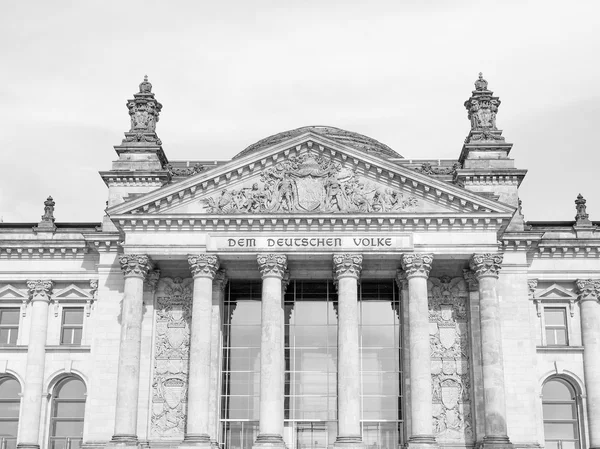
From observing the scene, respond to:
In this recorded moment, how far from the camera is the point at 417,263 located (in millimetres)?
46250

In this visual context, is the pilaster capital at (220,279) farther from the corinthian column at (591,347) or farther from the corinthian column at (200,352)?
the corinthian column at (591,347)

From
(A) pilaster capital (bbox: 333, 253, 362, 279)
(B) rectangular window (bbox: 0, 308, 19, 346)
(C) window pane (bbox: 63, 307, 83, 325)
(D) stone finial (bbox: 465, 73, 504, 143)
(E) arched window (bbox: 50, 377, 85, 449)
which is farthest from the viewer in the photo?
(D) stone finial (bbox: 465, 73, 504, 143)

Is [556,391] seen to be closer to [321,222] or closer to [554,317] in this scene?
[554,317]

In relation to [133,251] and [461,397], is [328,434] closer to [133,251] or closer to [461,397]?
[461,397]

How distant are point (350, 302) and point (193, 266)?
7.68 m

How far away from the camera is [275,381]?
45.0 m

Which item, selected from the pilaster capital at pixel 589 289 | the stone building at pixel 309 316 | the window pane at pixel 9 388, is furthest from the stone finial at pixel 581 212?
the window pane at pixel 9 388

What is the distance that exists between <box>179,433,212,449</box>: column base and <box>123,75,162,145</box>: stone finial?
1660cm

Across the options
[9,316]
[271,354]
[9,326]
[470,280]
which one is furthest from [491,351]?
[9,316]

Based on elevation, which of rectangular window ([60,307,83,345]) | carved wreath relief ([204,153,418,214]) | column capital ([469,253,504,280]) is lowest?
rectangular window ([60,307,83,345])

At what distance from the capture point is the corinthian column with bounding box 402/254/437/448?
4412cm

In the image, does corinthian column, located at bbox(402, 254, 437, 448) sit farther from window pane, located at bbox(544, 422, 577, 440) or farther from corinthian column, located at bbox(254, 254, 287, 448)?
window pane, located at bbox(544, 422, 577, 440)

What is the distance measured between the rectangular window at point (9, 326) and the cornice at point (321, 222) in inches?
367

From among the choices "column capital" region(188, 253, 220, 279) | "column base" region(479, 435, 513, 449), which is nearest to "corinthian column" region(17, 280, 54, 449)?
"column capital" region(188, 253, 220, 279)
